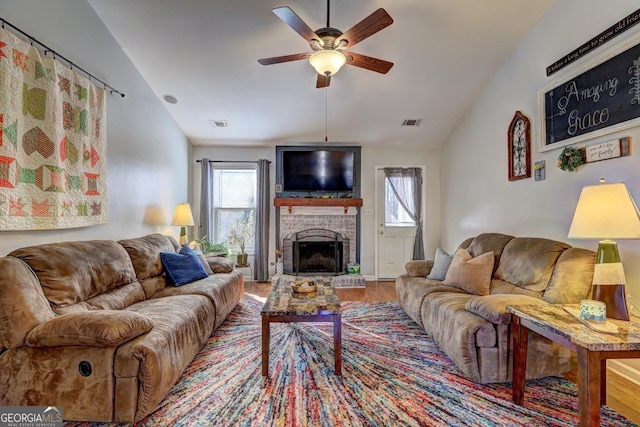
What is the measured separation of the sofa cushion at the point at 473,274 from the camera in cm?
289

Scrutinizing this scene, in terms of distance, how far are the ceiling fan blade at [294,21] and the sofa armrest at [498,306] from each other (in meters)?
2.24

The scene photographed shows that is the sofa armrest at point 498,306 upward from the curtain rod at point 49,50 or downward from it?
downward

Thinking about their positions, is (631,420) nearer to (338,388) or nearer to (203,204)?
(338,388)

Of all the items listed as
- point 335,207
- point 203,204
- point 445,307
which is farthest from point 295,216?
point 445,307

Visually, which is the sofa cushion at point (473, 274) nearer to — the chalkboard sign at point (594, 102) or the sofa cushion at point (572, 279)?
the sofa cushion at point (572, 279)

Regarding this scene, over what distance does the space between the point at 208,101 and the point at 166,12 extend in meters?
1.38

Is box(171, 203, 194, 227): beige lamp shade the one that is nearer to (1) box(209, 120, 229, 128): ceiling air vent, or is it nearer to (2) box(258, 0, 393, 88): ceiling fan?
(1) box(209, 120, 229, 128): ceiling air vent

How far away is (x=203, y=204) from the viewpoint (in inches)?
208

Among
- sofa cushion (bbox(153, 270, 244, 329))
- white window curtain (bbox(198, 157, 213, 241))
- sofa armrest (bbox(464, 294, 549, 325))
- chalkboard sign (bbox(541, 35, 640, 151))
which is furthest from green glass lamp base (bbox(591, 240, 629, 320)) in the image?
white window curtain (bbox(198, 157, 213, 241))

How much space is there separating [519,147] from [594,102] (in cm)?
89

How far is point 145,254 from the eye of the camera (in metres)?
3.12

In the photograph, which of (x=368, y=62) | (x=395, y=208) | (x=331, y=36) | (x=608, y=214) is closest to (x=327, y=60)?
(x=331, y=36)

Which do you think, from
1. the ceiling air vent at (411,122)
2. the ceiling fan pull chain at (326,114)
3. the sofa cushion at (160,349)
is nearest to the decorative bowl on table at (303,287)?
the sofa cushion at (160,349)

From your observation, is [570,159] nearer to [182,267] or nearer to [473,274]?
[473,274]
